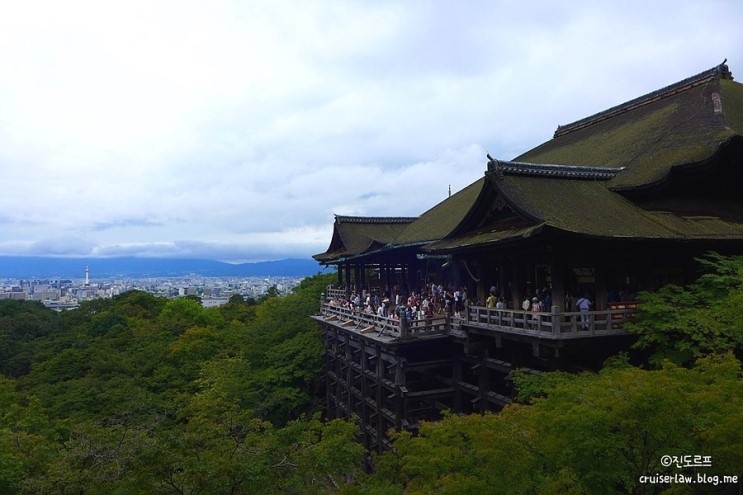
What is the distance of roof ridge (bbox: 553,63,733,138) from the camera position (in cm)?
2119

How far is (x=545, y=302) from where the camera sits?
50.3 feet

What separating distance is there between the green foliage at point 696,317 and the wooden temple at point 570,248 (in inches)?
27.9

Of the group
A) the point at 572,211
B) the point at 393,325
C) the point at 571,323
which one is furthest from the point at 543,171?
the point at 393,325

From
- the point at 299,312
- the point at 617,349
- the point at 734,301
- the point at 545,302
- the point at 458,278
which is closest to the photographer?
the point at 734,301

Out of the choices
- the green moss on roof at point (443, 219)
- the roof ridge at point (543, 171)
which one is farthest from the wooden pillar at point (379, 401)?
the roof ridge at point (543, 171)

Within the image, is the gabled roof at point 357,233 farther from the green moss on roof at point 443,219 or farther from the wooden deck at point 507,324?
the wooden deck at point 507,324

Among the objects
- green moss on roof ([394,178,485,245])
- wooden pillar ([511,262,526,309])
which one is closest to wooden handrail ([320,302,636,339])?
wooden pillar ([511,262,526,309])

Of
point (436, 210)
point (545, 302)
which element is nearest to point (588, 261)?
point (545, 302)

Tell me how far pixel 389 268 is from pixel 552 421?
23.5 meters

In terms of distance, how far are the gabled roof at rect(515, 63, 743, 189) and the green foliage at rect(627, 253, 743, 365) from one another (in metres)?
3.68

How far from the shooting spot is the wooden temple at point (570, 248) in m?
14.1

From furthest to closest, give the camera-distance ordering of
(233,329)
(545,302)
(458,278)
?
(233,329)
(458,278)
(545,302)

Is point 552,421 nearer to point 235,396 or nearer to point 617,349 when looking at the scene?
point 617,349

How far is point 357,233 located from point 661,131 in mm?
19074
